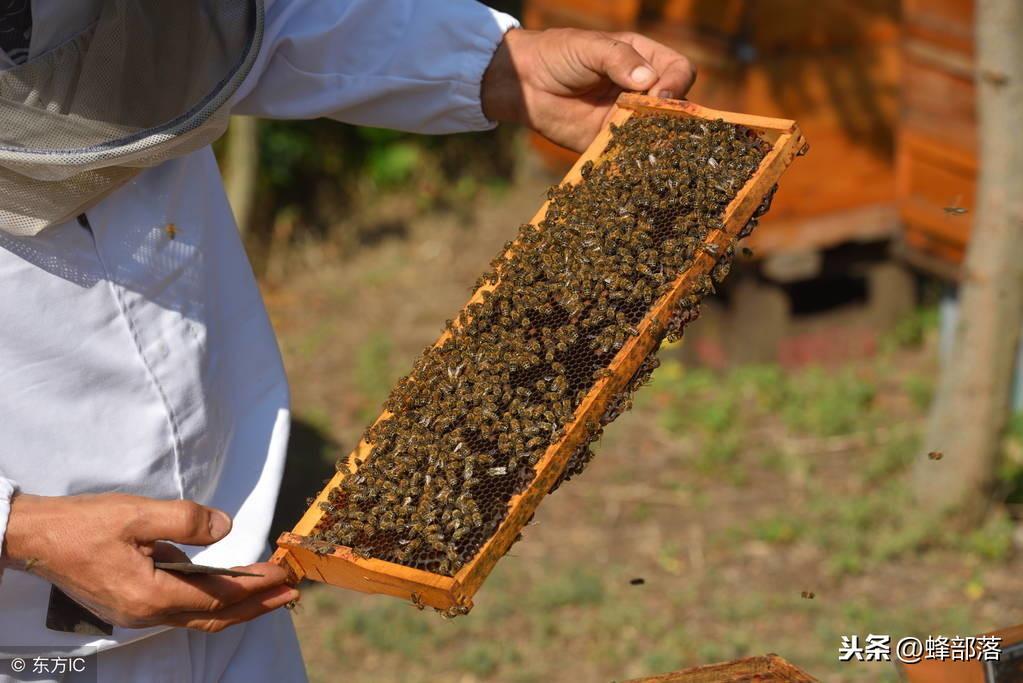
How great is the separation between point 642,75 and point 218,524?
155cm

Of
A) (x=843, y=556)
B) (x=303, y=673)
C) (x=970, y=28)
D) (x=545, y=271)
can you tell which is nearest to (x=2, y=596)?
(x=303, y=673)

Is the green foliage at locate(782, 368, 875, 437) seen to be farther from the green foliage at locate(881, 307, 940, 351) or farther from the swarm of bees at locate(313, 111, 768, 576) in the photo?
the swarm of bees at locate(313, 111, 768, 576)

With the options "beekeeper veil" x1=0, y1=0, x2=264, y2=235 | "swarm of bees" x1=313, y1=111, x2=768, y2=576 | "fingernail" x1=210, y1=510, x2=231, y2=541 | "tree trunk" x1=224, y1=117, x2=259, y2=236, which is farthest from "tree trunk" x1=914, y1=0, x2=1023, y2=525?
"tree trunk" x1=224, y1=117, x2=259, y2=236

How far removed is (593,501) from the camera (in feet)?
20.3

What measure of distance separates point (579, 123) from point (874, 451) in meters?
3.71

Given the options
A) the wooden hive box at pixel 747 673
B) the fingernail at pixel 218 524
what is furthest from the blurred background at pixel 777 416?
the fingernail at pixel 218 524

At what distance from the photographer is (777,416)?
668cm

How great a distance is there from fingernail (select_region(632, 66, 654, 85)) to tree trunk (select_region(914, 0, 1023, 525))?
8.77ft

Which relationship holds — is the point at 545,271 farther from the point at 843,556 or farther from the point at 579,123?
the point at 843,556

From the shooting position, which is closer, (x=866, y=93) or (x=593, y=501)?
(x=593, y=501)

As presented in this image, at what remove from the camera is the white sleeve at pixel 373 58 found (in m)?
2.87

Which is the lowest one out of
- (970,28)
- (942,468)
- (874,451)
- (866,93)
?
(942,468)

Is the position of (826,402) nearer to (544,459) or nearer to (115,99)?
(544,459)

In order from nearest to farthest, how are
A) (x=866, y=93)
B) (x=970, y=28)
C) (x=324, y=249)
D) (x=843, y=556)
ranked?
1. (x=843, y=556)
2. (x=970, y=28)
3. (x=866, y=93)
4. (x=324, y=249)
